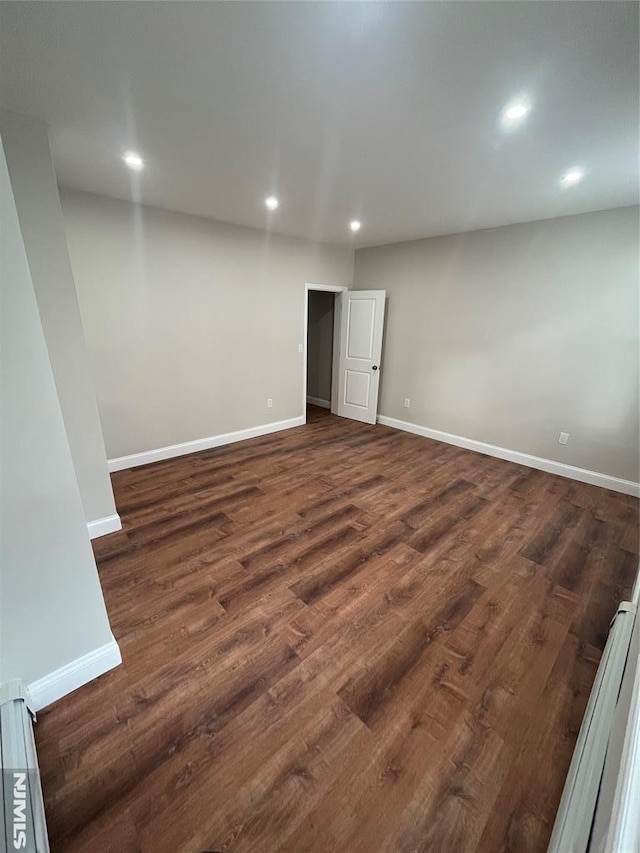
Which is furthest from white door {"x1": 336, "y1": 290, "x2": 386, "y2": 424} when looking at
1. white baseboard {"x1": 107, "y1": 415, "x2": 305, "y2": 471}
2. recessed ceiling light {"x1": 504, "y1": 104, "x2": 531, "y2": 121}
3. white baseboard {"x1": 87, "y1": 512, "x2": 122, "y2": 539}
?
white baseboard {"x1": 87, "y1": 512, "x2": 122, "y2": 539}

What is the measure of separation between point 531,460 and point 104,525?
13.8ft

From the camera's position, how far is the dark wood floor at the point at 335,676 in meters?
1.07

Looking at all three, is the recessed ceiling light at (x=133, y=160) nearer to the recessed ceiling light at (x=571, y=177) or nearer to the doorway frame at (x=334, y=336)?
the doorway frame at (x=334, y=336)

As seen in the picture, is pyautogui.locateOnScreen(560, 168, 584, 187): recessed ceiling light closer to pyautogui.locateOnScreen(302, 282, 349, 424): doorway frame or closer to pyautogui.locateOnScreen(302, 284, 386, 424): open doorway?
pyautogui.locateOnScreen(302, 284, 386, 424): open doorway

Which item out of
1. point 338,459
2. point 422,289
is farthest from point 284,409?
point 422,289

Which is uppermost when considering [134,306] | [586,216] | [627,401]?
[586,216]

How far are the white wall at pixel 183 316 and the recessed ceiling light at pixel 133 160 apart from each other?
0.86 metres

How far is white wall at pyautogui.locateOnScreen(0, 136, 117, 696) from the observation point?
1.07 m

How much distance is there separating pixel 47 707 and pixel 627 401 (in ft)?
15.0

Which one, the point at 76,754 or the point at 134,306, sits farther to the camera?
the point at 134,306

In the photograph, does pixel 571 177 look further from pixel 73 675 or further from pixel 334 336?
pixel 73 675

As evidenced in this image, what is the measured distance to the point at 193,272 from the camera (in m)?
3.52

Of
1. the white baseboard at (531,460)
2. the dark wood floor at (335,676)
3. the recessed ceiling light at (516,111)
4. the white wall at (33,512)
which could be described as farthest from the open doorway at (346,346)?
the white wall at (33,512)

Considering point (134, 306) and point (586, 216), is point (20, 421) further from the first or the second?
point (586, 216)
